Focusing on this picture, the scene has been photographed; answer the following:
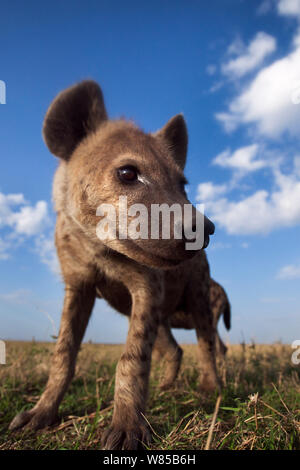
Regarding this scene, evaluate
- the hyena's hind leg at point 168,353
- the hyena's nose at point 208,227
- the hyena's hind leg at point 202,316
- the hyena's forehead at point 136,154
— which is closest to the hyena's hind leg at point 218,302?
the hyena's hind leg at point 168,353

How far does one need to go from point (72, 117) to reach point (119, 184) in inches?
41.5

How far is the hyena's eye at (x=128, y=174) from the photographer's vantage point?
9.05 feet

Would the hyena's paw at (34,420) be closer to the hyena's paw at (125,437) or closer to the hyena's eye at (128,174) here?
the hyena's paw at (125,437)

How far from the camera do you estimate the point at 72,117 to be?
11.2 feet

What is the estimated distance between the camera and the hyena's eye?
2758mm

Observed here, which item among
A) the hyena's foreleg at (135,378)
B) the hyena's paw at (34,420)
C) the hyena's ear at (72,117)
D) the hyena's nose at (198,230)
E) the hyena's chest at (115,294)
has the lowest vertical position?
the hyena's paw at (34,420)

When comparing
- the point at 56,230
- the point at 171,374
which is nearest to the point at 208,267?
the point at 171,374

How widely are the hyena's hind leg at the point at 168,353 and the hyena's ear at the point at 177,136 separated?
7.53 ft

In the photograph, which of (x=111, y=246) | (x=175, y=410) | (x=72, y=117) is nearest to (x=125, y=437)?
(x=175, y=410)

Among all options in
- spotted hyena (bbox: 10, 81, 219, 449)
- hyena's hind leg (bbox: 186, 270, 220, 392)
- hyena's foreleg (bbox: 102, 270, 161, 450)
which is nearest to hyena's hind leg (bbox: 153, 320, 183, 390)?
hyena's hind leg (bbox: 186, 270, 220, 392)

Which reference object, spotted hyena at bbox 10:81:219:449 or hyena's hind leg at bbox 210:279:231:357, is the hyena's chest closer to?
spotted hyena at bbox 10:81:219:449

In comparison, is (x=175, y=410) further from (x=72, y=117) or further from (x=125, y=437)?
(x=72, y=117)

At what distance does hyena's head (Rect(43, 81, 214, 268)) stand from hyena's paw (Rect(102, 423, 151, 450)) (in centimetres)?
102
